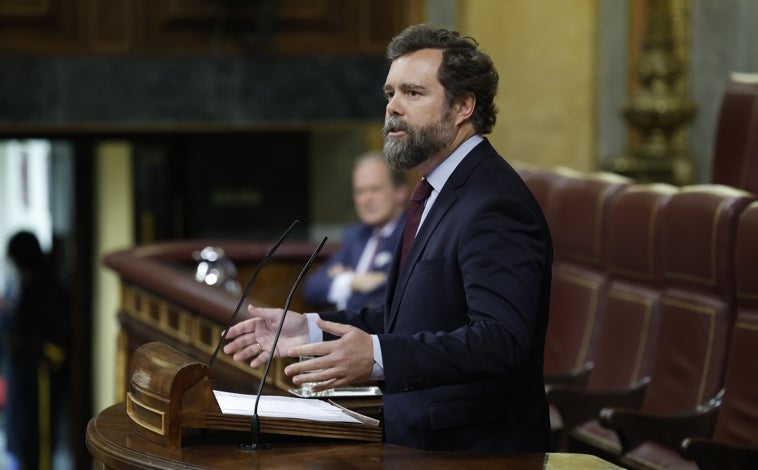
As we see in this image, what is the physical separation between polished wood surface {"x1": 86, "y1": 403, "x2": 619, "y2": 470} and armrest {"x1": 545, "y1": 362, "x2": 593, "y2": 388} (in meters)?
2.17

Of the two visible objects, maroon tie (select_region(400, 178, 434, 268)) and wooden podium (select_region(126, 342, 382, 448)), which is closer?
wooden podium (select_region(126, 342, 382, 448))

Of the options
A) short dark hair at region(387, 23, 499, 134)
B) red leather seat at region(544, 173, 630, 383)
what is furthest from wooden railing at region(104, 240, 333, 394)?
red leather seat at region(544, 173, 630, 383)

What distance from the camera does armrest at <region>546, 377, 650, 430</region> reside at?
3863 millimetres

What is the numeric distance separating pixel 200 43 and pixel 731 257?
3.83 meters

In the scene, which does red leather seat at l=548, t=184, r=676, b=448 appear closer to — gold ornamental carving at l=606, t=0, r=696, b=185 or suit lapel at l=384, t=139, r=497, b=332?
suit lapel at l=384, t=139, r=497, b=332

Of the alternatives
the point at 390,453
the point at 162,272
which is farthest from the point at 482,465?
the point at 162,272

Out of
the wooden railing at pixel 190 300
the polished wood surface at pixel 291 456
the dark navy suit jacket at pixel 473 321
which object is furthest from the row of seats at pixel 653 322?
the polished wood surface at pixel 291 456

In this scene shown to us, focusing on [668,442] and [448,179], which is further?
[668,442]

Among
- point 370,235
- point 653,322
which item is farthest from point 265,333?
point 370,235

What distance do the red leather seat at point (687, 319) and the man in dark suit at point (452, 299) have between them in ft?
4.53

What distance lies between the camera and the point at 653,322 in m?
3.95

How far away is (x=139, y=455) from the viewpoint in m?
1.98

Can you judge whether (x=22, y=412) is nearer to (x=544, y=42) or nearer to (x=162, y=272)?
(x=162, y=272)

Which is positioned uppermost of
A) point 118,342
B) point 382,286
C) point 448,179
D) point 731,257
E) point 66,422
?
point 448,179
